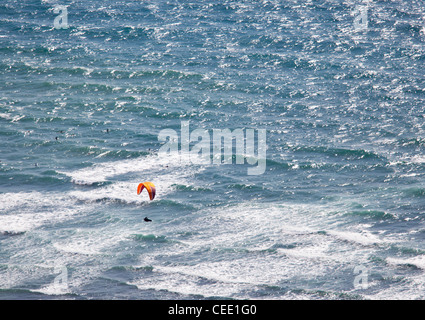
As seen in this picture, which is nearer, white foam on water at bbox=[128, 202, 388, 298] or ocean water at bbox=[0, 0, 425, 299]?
white foam on water at bbox=[128, 202, 388, 298]

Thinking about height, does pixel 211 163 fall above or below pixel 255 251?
above

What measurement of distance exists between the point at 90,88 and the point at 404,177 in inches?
1420

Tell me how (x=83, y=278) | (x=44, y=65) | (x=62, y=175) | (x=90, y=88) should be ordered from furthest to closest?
(x=44, y=65) → (x=90, y=88) → (x=62, y=175) → (x=83, y=278)

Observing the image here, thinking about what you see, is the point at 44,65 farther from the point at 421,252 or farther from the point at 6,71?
the point at 421,252

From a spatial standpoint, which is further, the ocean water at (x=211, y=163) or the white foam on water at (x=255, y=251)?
the ocean water at (x=211, y=163)

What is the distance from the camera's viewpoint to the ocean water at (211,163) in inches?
1560

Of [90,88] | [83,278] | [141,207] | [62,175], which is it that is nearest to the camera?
[83,278]

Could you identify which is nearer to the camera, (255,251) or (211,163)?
(255,251)

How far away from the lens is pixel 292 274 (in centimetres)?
3906

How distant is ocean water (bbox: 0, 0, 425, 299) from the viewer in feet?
130

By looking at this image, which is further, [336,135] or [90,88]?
[90,88]

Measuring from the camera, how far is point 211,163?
53781 millimetres

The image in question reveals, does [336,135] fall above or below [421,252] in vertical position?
above
